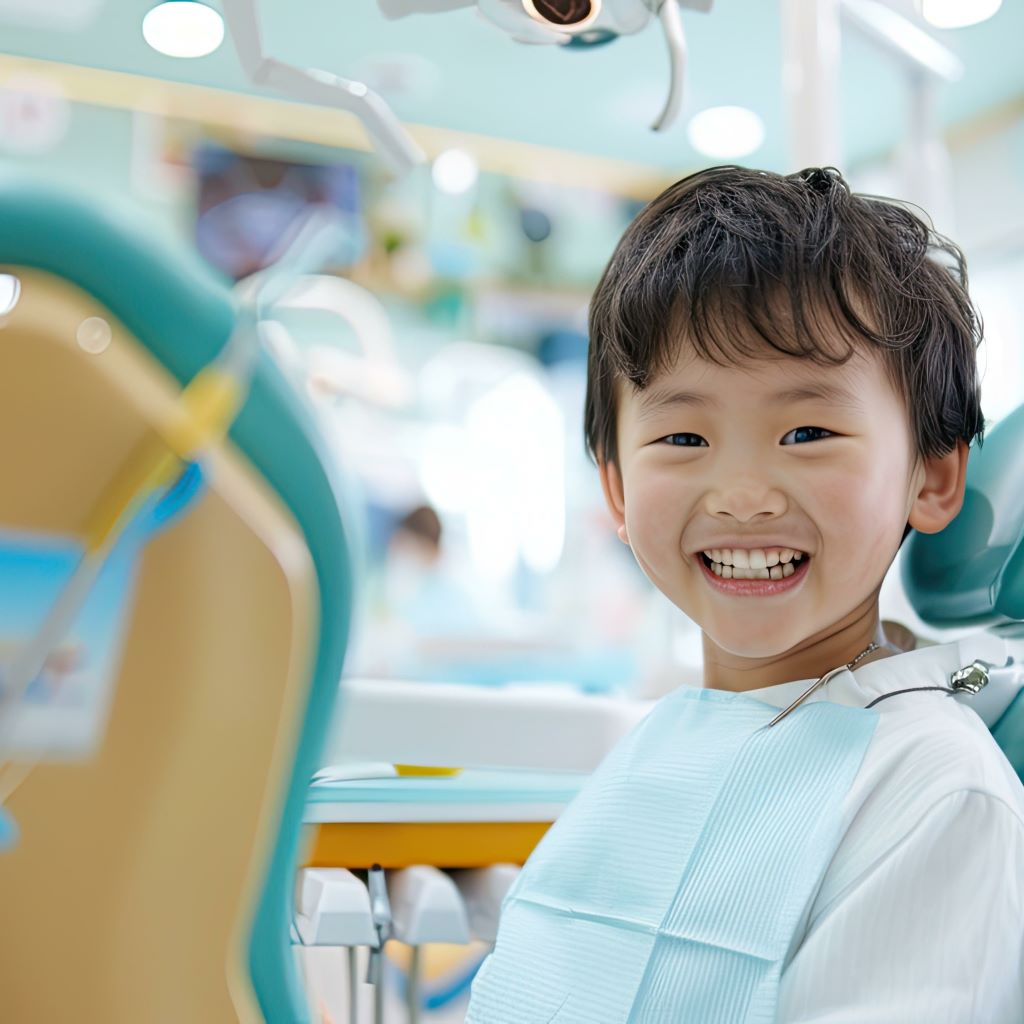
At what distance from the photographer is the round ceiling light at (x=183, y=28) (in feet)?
11.1

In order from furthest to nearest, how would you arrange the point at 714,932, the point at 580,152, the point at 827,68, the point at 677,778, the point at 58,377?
1. the point at 580,152
2. the point at 827,68
3. the point at 677,778
4. the point at 714,932
5. the point at 58,377

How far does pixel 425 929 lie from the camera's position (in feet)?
3.40

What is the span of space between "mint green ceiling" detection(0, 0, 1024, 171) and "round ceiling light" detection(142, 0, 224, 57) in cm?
5

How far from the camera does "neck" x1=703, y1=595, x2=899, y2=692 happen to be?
86 centimetres

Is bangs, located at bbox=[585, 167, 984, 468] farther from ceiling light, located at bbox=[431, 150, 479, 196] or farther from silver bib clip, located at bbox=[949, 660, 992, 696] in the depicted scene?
ceiling light, located at bbox=[431, 150, 479, 196]

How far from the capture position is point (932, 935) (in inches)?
24.7

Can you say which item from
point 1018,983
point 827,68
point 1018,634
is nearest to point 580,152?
point 827,68

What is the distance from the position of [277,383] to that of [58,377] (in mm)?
74

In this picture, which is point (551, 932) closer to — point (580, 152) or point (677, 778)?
point (677, 778)

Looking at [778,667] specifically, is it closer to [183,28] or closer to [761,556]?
[761,556]

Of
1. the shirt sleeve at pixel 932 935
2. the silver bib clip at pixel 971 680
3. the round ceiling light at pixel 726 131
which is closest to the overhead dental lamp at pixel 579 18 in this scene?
the silver bib clip at pixel 971 680

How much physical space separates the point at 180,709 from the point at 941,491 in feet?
2.02

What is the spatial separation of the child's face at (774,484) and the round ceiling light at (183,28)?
2.95 meters

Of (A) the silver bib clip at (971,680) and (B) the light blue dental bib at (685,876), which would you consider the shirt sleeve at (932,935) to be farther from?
(A) the silver bib clip at (971,680)
